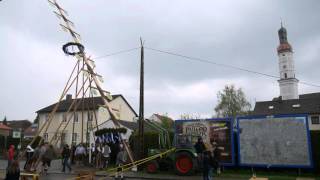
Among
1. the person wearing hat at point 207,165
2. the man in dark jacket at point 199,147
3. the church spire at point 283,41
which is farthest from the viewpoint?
the church spire at point 283,41

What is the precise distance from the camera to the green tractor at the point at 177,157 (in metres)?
18.9

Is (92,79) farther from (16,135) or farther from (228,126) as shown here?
(16,135)

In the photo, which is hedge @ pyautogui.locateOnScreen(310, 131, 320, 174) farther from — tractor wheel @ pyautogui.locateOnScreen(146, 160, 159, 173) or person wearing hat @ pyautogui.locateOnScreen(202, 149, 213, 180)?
tractor wheel @ pyautogui.locateOnScreen(146, 160, 159, 173)

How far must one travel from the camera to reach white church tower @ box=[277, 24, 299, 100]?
292 feet

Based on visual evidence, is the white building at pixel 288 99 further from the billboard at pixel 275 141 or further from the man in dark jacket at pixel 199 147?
the man in dark jacket at pixel 199 147

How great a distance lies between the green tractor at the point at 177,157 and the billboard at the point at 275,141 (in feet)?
9.92

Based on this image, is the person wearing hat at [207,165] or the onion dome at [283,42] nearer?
the person wearing hat at [207,165]

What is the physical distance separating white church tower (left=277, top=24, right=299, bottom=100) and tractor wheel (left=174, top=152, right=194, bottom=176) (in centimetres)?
7459

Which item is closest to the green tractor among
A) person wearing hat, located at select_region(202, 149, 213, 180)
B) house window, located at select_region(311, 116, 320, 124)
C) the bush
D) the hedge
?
the bush

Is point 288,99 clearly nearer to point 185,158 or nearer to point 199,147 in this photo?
point 185,158

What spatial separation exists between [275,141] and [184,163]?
5.04 meters

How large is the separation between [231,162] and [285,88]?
245ft

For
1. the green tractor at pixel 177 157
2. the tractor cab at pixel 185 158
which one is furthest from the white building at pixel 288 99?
the tractor cab at pixel 185 158

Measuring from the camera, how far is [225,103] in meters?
64.6
